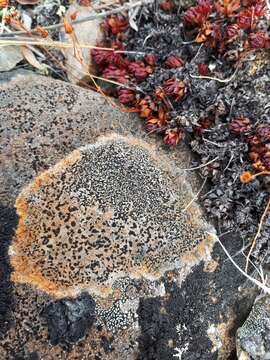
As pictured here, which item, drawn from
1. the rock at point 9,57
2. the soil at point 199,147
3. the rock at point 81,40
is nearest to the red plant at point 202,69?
the soil at point 199,147

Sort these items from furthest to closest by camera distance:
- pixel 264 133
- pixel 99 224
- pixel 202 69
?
pixel 202 69, pixel 264 133, pixel 99 224

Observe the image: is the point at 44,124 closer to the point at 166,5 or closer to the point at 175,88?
the point at 175,88

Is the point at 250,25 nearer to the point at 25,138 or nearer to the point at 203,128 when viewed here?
the point at 203,128

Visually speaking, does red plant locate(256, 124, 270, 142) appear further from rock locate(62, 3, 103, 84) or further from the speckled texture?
rock locate(62, 3, 103, 84)

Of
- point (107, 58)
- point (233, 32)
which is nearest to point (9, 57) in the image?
point (107, 58)

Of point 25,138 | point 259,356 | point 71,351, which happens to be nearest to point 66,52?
point 25,138

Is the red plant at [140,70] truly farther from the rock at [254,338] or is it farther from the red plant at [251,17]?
the rock at [254,338]
